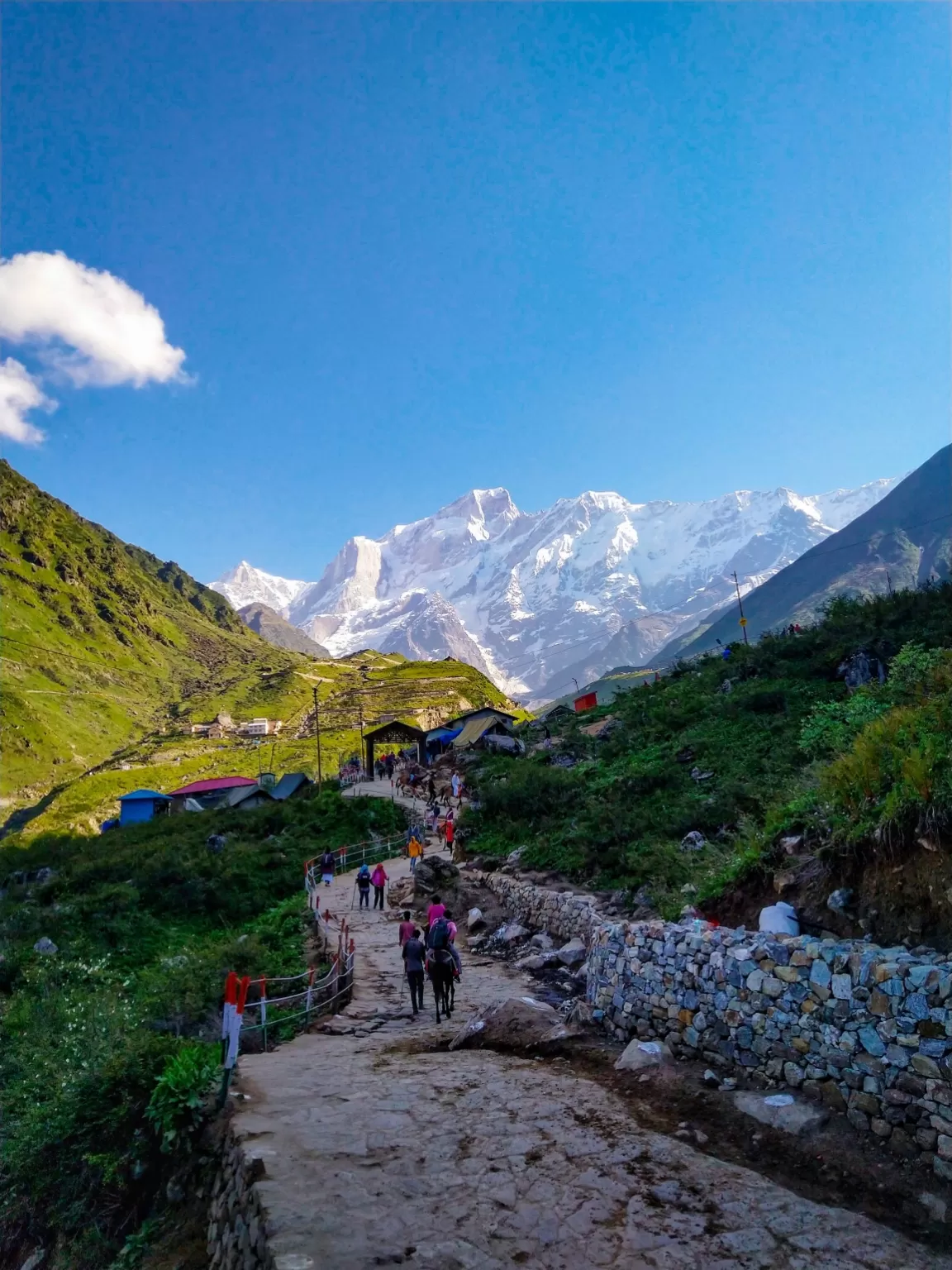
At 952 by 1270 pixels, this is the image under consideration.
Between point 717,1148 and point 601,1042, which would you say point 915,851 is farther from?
point 601,1042

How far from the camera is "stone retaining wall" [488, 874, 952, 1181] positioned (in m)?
5.10

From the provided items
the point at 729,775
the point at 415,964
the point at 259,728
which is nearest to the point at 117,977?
the point at 415,964

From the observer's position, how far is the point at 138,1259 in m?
5.79

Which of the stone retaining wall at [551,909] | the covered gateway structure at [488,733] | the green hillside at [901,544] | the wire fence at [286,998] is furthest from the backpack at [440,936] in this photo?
the green hillside at [901,544]

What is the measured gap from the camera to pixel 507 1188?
17.2ft

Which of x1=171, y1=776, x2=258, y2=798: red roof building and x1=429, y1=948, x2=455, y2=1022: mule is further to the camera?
x1=171, y1=776, x2=258, y2=798: red roof building

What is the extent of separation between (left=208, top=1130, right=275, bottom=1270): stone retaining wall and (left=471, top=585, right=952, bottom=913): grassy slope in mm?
6151

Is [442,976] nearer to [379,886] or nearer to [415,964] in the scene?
[415,964]

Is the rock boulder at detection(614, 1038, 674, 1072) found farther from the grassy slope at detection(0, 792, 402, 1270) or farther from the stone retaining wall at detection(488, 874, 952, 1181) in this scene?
the grassy slope at detection(0, 792, 402, 1270)

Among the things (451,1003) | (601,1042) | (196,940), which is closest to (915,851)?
(601,1042)

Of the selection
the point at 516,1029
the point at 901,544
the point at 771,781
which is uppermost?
the point at 901,544

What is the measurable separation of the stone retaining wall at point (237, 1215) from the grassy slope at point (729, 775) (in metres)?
6.15

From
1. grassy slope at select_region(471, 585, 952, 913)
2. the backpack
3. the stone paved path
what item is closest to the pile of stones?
the stone paved path

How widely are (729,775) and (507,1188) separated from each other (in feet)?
47.2
